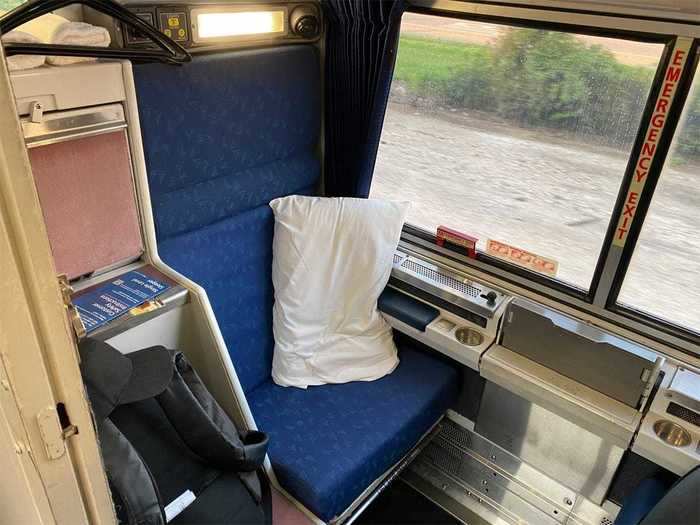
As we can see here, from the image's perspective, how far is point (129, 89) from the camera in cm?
155

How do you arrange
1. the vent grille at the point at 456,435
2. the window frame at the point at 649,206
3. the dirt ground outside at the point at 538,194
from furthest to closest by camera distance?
the vent grille at the point at 456,435 → the dirt ground outside at the point at 538,194 → the window frame at the point at 649,206

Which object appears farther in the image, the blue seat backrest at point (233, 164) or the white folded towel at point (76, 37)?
the blue seat backrest at point (233, 164)

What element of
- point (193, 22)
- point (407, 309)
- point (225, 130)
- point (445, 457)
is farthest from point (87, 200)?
point (445, 457)

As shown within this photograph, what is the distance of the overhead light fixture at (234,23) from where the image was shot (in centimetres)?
174

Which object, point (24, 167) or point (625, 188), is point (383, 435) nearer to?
point (625, 188)

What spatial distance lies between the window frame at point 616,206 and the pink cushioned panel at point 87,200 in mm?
1282

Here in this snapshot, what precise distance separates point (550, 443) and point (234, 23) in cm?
193

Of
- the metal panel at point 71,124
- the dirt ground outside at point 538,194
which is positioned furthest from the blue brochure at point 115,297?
the dirt ground outside at point 538,194

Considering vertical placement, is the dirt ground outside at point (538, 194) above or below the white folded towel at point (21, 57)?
below

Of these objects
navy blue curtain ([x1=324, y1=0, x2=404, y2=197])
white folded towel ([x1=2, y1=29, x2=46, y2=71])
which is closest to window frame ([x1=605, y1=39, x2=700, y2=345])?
navy blue curtain ([x1=324, y1=0, x2=404, y2=197])

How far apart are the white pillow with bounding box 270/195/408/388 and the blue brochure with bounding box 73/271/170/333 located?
1.98 ft

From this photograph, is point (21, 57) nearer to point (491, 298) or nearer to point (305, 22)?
point (305, 22)

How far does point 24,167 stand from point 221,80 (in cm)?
138

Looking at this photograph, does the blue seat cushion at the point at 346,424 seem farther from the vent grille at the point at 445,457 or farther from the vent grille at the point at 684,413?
Result: the vent grille at the point at 684,413
